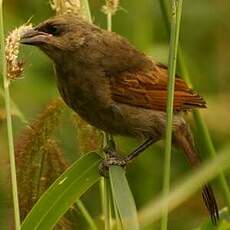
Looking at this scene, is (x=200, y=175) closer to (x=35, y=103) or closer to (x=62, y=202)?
(x=62, y=202)

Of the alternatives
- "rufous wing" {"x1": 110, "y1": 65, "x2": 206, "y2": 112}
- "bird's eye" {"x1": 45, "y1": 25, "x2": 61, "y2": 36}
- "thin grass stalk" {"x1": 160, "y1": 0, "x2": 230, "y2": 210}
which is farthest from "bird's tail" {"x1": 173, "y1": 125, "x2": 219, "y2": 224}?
"bird's eye" {"x1": 45, "y1": 25, "x2": 61, "y2": 36}

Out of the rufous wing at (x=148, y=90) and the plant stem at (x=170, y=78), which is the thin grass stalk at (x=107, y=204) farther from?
the rufous wing at (x=148, y=90)

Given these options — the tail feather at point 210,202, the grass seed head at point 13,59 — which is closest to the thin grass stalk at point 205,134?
the tail feather at point 210,202

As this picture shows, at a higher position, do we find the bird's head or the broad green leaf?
the bird's head

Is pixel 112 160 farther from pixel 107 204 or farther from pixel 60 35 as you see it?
pixel 60 35

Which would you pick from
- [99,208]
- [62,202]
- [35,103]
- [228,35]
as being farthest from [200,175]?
[228,35]

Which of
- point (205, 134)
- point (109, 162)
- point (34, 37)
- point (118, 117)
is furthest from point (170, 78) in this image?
point (118, 117)

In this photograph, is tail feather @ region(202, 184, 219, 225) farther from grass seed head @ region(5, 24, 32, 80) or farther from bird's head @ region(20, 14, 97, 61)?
grass seed head @ region(5, 24, 32, 80)
